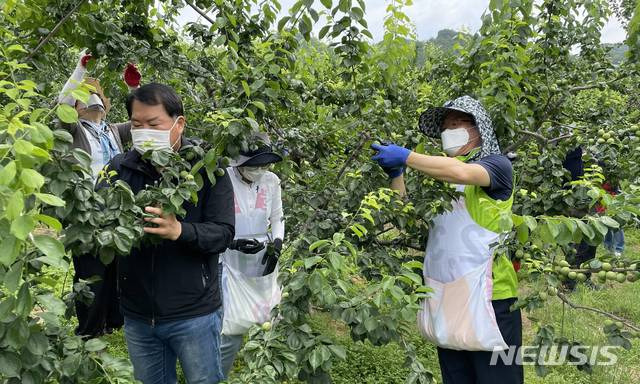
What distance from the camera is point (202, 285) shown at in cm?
201

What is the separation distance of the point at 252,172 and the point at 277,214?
0.93 feet

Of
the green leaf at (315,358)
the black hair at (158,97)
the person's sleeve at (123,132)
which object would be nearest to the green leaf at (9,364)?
the green leaf at (315,358)

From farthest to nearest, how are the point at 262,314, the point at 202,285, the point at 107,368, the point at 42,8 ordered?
the point at 262,314 < the point at 42,8 < the point at 202,285 < the point at 107,368

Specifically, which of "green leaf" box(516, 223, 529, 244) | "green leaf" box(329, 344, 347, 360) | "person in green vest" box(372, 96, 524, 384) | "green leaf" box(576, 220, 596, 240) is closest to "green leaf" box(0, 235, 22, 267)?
"green leaf" box(329, 344, 347, 360)

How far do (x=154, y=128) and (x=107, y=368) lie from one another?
3.05 ft

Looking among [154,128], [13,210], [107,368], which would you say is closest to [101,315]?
[154,128]

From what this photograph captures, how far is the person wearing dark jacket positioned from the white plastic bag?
536 mm

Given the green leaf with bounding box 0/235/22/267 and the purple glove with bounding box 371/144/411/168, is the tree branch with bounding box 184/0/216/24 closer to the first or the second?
the purple glove with bounding box 371/144/411/168

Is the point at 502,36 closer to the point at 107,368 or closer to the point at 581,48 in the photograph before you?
the point at 581,48

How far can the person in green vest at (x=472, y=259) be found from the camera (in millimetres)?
2090

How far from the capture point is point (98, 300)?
9.26 ft

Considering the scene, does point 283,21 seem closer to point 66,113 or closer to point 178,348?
point 66,113

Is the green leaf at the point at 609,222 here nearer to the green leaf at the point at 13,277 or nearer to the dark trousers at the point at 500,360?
the dark trousers at the point at 500,360

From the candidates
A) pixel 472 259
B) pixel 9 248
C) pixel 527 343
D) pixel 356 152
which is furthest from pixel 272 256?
pixel 527 343
